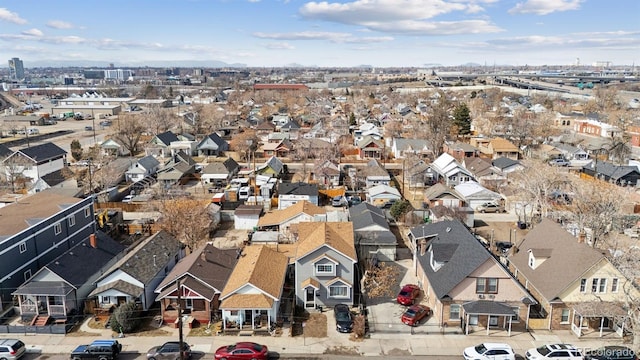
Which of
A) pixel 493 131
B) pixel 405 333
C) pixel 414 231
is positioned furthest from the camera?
pixel 493 131

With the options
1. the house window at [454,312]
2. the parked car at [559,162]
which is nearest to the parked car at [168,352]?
the house window at [454,312]

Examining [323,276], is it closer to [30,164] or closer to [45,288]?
[45,288]

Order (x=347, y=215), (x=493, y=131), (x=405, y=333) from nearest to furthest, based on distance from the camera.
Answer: (x=405, y=333) < (x=347, y=215) < (x=493, y=131)

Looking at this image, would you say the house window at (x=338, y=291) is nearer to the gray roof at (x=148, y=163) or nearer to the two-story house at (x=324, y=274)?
the two-story house at (x=324, y=274)

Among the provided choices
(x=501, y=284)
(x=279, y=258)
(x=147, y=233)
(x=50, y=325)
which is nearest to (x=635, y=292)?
(x=501, y=284)

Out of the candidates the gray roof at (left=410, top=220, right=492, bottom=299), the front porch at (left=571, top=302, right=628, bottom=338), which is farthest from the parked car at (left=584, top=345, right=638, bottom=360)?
the gray roof at (left=410, top=220, right=492, bottom=299)

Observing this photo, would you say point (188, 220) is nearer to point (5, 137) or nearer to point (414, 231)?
point (414, 231)

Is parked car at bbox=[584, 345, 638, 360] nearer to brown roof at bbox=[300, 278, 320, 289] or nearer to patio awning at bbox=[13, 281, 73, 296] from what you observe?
brown roof at bbox=[300, 278, 320, 289]
